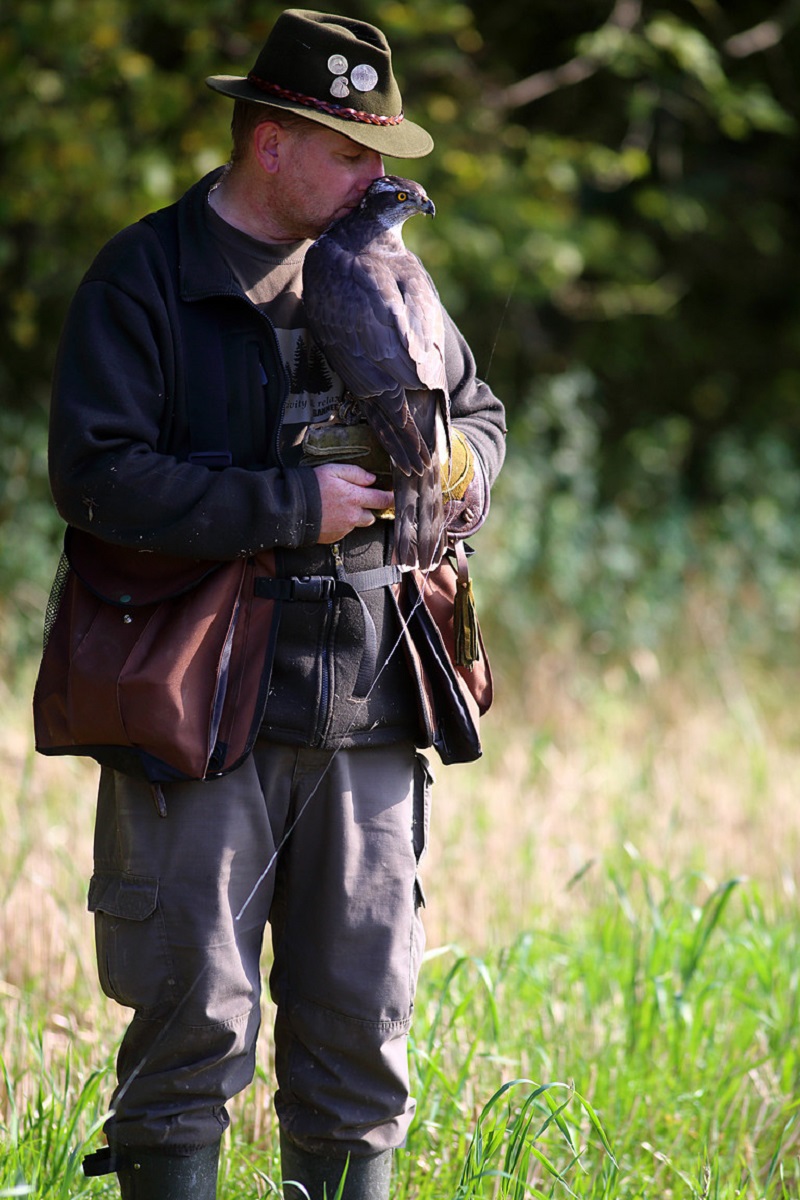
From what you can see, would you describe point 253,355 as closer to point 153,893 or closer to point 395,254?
point 395,254

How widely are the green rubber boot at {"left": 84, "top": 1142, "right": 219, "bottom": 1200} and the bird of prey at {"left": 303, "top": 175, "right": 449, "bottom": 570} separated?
103 centimetres

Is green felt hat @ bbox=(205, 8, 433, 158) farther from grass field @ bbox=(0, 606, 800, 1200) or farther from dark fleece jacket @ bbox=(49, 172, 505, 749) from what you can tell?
grass field @ bbox=(0, 606, 800, 1200)

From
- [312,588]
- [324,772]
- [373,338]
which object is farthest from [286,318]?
[324,772]

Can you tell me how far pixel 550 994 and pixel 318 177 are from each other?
200 centimetres

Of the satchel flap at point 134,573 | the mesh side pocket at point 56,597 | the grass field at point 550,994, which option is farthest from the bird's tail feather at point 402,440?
the grass field at point 550,994

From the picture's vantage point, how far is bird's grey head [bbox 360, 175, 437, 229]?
6.84 ft

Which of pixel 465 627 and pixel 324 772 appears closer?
pixel 324 772

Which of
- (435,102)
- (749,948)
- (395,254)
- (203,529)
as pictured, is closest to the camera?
(203,529)

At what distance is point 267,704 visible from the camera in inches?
83.0

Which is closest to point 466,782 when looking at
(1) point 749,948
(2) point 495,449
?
(1) point 749,948

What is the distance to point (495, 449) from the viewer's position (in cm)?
241

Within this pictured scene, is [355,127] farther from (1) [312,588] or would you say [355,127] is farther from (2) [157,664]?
(2) [157,664]

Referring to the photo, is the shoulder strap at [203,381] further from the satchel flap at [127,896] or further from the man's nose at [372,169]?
the satchel flap at [127,896]

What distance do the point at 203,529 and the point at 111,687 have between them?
0.28m
